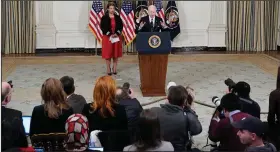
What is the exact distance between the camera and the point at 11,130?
13.6 feet

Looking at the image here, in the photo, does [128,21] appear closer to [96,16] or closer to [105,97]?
[96,16]

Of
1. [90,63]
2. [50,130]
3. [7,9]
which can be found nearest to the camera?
[50,130]

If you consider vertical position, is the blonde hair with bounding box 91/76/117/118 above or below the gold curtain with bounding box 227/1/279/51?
below

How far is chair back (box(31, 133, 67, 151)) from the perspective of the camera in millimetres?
4230

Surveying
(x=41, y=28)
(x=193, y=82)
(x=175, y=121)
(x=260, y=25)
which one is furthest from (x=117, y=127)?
(x=260, y=25)

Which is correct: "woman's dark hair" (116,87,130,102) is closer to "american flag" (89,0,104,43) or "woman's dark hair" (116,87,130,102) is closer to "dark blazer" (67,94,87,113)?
"dark blazer" (67,94,87,113)

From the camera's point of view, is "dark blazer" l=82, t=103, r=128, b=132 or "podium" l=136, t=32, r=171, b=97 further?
"podium" l=136, t=32, r=171, b=97

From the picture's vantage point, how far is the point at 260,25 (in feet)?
46.8

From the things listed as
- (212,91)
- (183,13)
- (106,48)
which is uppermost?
(183,13)

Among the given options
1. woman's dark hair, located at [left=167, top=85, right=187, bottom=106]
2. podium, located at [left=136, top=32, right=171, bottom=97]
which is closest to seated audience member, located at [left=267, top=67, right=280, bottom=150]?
woman's dark hair, located at [left=167, top=85, right=187, bottom=106]

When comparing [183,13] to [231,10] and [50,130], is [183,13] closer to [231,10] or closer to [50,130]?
[231,10]

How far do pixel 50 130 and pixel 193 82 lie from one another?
19.2ft

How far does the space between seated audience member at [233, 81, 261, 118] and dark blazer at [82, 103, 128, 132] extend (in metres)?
1.29

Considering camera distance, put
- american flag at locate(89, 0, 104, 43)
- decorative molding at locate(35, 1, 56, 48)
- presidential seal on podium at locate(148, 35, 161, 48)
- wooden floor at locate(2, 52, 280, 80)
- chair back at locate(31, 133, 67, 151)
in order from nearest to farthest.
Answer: chair back at locate(31, 133, 67, 151) < presidential seal on podium at locate(148, 35, 161, 48) < wooden floor at locate(2, 52, 280, 80) < american flag at locate(89, 0, 104, 43) < decorative molding at locate(35, 1, 56, 48)
